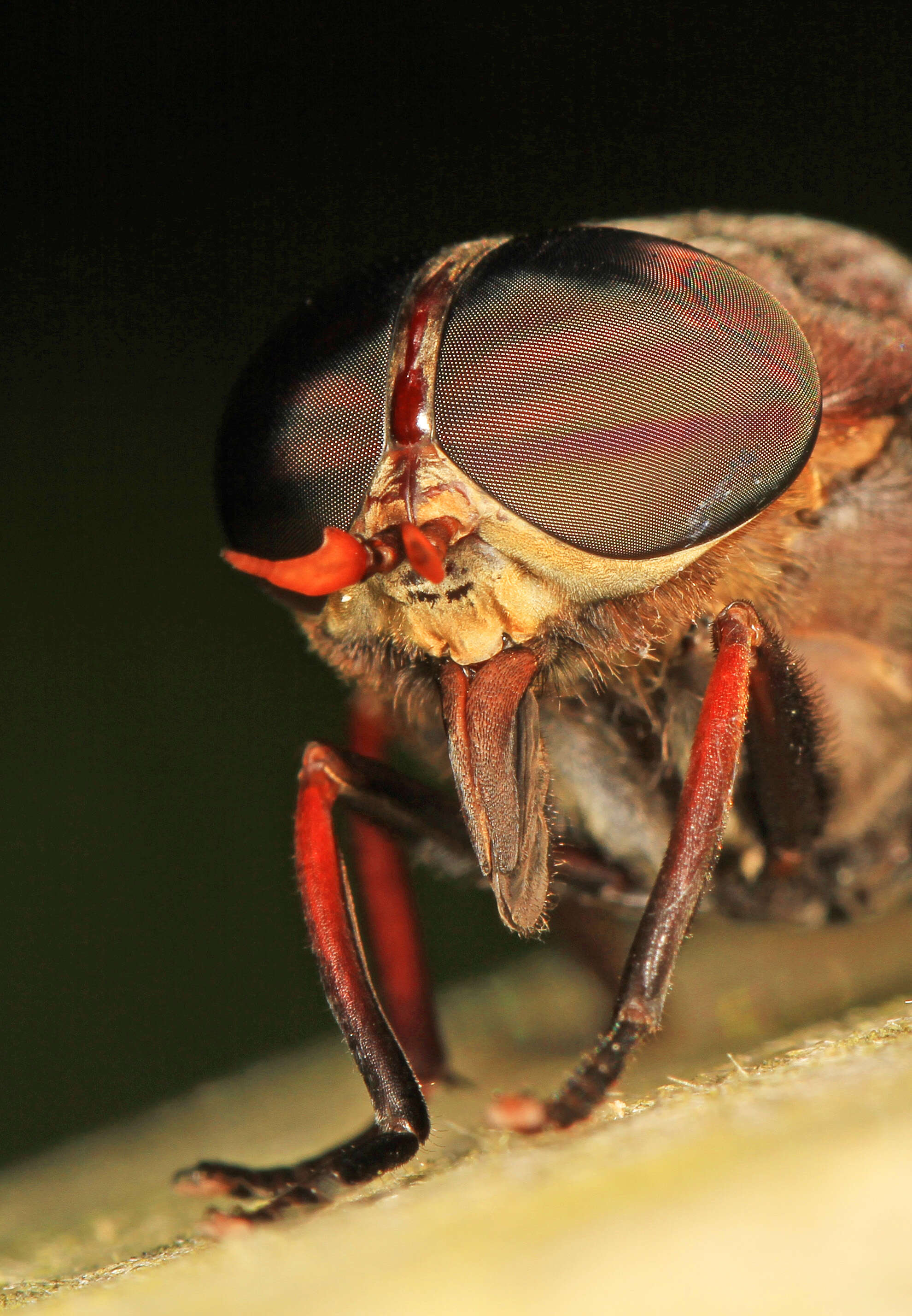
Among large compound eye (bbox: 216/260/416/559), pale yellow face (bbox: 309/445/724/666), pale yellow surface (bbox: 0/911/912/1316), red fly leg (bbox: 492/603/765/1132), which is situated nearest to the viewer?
Result: pale yellow surface (bbox: 0/911/912/1316)

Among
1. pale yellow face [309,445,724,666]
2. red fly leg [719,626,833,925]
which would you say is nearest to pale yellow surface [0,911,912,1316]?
red fly leg [719,626,833,925]

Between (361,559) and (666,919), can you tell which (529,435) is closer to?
(361,559)

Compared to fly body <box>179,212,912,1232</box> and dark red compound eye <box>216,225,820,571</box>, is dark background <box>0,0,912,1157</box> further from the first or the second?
dark red compound eye <box>216,225,820,571</box>

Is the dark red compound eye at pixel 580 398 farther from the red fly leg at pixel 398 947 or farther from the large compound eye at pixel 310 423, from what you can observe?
the red fly leg at pixel 398 947

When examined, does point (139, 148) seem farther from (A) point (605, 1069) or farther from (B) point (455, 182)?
(A) point (605, 1069)

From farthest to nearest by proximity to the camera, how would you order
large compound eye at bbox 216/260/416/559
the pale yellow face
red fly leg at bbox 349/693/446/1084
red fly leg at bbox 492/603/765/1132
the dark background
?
the dark background, red fly leg at bbox 349/693/446/1084, large compound eye at bbox 216/260/416/559, the pale yellow face, red fly leg at bbox 492/603/765/1132

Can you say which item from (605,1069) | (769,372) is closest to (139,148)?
(769,372)

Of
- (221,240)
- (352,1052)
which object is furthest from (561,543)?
(221,240)
